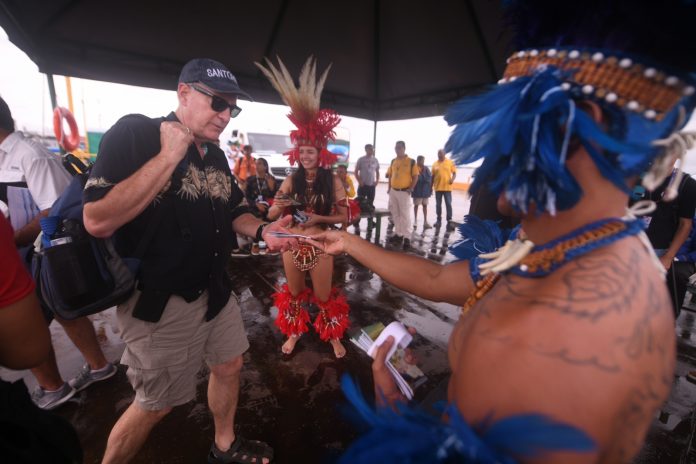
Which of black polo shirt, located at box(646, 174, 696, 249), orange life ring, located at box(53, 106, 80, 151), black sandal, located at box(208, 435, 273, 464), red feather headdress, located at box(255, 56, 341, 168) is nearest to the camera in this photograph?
black sandal, located at box(208, 435, 273, 464)

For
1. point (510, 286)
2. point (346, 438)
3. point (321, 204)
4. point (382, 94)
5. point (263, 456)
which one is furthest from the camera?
point (382, 94)

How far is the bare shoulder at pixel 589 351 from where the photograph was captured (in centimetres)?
56

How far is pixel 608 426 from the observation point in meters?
0.56

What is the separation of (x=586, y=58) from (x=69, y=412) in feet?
11.6

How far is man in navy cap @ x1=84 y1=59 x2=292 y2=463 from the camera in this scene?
1.35 m

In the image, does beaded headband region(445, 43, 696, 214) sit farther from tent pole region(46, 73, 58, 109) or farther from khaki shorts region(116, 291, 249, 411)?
tent pole region(46, 73, 58, 109)

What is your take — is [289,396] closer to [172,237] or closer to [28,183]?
[172,237]

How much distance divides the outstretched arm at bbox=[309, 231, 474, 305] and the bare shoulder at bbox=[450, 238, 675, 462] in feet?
1.95

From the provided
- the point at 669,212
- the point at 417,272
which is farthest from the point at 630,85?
the point at 669,212

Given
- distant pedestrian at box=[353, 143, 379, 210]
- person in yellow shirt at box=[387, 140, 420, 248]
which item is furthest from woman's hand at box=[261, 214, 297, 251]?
distant pedestrian at box=[353, 143, 379, 210]

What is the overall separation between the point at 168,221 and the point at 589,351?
1.69m

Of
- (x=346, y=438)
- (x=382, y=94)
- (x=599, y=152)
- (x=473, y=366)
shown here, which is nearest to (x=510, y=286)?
(x=473, y=366)

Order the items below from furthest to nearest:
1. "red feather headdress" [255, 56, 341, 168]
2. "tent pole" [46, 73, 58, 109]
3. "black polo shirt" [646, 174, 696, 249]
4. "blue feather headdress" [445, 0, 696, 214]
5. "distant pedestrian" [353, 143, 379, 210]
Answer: "distant pedestrian" [353, 143, 379, 210], "tent pole" [46, 73, 58, 109], "red feather headdress" [255, 56, 341, 168], "black polo shirt" [646, 174, 696, 249], "blue feather headdress" [445, 0, 696, 214]

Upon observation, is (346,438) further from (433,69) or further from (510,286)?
(433,69)
